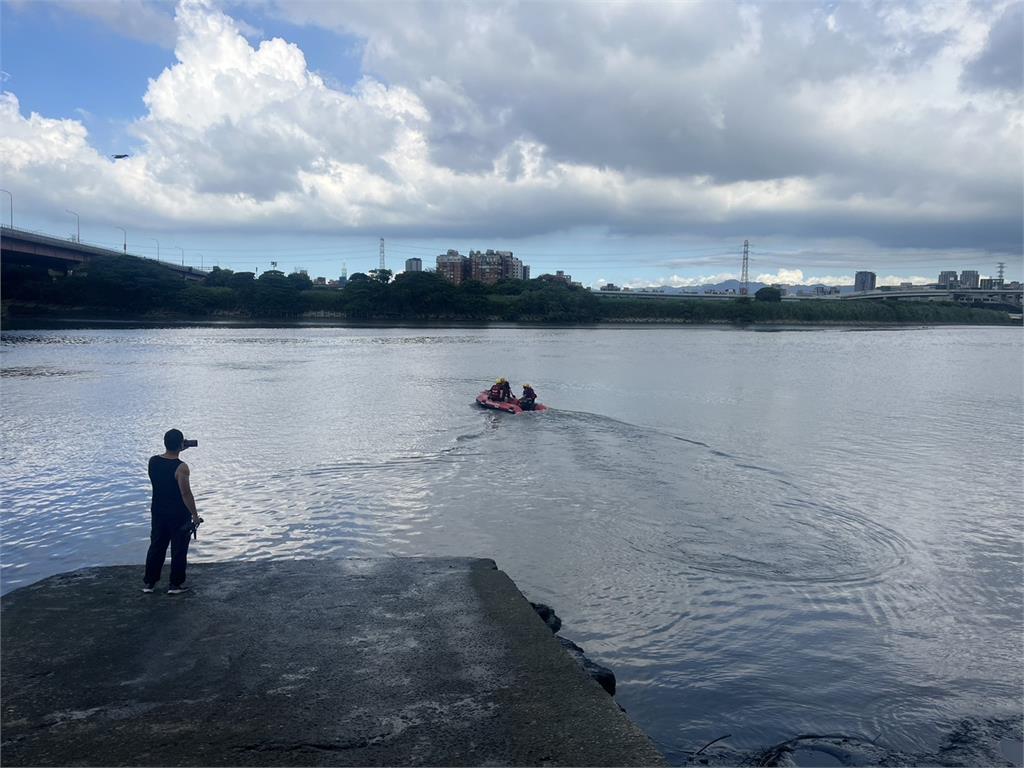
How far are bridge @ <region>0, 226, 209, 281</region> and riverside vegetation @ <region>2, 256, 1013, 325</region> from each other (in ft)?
6.12

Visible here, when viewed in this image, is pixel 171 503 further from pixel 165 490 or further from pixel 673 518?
pixel 673 518

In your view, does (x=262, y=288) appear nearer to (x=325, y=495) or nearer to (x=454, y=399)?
(x=454, y=399)

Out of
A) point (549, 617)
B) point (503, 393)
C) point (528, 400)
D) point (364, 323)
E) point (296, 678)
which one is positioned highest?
point (364, 323)

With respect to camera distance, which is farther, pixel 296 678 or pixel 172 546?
pixel 172 546

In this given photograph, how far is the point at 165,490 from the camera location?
8266 mm

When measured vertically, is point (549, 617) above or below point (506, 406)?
below

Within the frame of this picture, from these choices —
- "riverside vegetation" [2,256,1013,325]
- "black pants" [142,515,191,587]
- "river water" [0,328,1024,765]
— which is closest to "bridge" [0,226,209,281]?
"riverside vegetation" [2,256,1013,325]

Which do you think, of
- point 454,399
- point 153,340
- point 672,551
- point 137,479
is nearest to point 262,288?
point 153,340

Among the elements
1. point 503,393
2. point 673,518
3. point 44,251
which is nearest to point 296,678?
point 673,518

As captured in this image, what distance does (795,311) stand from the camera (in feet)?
493

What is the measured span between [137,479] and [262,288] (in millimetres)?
117488

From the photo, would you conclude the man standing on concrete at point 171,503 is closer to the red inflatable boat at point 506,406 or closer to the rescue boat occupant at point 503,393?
the red inflatable boat at point 506,406

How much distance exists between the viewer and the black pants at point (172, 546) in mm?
8305

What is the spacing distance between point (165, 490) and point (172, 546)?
65 centimetres
